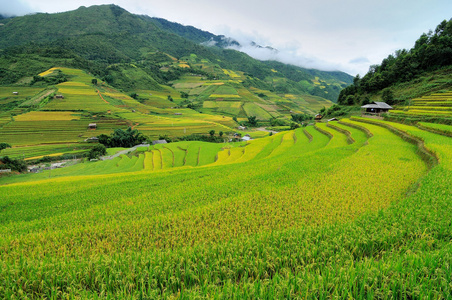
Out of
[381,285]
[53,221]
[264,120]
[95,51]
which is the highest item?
[95,51]

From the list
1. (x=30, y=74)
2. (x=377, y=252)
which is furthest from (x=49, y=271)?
(x=30, y=74)

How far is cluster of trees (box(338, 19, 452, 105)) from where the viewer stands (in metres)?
43.8

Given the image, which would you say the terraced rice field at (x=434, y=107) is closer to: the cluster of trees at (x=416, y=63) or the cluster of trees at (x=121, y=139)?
the cluster of trees at (x=416, y=63)

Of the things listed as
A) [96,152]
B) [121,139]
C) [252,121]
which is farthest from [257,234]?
[252,121]

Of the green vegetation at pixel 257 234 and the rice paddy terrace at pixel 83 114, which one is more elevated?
the rice paddy terrace at pixel 83 114

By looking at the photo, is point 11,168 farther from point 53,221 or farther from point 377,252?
point 377,252

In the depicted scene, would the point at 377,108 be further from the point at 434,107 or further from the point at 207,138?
the point at 207,138

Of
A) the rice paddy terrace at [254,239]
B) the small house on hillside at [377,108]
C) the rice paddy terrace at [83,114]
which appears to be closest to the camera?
the rice paddy terrace at [254,239]

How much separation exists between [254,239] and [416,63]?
68.6m

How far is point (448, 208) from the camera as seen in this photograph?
500cm

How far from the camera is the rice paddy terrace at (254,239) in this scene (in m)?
2.70

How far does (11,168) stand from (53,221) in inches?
1685

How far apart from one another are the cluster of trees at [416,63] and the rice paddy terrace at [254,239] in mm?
51365

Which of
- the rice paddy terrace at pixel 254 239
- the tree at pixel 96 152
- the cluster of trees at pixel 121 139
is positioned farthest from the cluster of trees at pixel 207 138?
the rice paddy terrace at pixel 254 239
